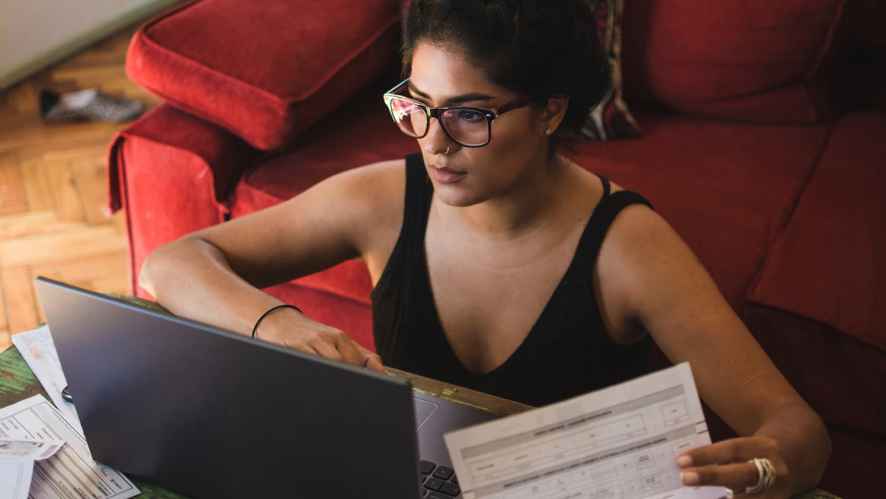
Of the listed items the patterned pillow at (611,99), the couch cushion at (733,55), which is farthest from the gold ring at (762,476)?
the couch cushion at (733,55)

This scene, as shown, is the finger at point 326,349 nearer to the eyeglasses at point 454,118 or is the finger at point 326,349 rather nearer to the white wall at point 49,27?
the eyeglasses at point 454,118

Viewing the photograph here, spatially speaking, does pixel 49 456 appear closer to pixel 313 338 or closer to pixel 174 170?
pixel 313 338

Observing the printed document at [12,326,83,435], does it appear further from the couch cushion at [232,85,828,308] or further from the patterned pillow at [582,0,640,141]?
the patterned pillow at [582,0,640,141]

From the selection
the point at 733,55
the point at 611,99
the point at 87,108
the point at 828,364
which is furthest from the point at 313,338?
the point at 87,108

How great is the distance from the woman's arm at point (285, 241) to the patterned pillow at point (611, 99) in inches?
29.1

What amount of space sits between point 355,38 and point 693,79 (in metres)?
0.68

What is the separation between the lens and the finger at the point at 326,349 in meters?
0.95

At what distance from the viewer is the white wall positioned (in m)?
3.25

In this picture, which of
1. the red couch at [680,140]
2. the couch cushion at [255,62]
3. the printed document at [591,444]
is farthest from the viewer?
the couch cushion at [255,62]

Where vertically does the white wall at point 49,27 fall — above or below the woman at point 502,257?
below

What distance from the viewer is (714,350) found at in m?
1.06

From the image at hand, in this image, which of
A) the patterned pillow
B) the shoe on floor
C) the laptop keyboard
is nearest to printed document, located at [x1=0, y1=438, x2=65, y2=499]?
the laptop keyboard

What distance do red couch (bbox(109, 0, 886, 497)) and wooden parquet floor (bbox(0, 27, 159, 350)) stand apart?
1.54 ft

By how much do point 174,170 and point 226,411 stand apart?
1110 millimetres
